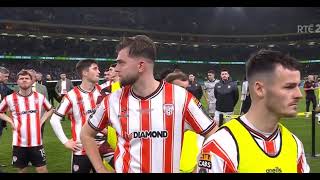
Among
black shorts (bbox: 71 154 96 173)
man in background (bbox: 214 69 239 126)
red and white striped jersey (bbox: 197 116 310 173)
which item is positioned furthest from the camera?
man in background (bbox: 214 69 239 126)

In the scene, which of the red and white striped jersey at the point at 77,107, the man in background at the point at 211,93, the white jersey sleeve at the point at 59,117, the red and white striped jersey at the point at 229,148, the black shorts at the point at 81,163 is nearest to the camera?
the red and white striped jersey at the point at 229,148

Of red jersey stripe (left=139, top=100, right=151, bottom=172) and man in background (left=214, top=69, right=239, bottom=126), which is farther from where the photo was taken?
man in background (left=214, top=69, right=239, bottom=126)

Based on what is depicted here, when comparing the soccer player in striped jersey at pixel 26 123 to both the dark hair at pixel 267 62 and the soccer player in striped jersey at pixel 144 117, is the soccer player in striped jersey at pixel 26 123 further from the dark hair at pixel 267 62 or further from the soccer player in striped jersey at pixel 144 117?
the dark hair at pixel 267 62

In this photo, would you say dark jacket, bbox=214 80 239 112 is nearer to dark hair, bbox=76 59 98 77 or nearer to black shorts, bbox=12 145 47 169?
black shorts, bbox=12 145 47 169

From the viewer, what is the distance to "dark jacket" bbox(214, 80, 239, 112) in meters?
12.2

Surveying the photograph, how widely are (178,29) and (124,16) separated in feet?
25.1

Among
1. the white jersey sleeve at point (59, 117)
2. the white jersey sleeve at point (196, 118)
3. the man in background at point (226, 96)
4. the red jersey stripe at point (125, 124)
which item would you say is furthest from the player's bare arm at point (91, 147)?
the man in background at point (226, 96)

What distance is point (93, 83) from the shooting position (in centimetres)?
610

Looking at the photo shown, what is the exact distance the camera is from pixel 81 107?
582 cm

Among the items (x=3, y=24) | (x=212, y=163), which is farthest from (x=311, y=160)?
(x=3, y=24)

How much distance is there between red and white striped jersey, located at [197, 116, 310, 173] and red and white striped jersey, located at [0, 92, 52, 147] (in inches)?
196

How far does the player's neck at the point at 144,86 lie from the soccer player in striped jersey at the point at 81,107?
7.06 feet

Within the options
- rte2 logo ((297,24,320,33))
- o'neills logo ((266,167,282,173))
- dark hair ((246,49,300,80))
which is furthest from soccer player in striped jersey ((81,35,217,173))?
rte2 logo ((297,24,320,33))

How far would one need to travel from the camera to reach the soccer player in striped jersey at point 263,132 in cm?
225
